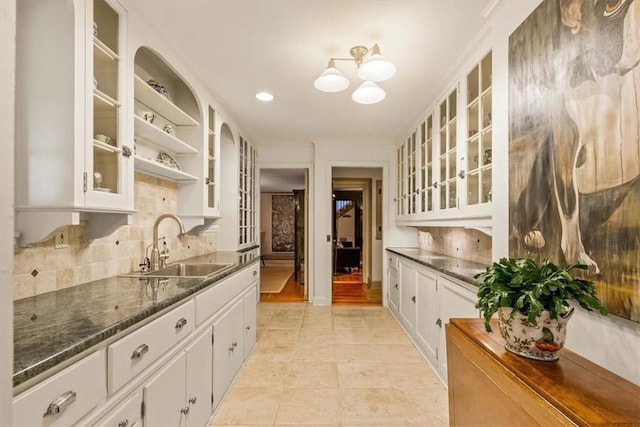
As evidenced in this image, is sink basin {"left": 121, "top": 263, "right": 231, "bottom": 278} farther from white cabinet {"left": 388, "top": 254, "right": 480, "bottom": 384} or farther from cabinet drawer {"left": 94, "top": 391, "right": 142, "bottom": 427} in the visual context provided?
white cabinet {"left": 388, "top": 254, "right": 480, "bottom": 384}

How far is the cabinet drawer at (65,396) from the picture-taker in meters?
0.73

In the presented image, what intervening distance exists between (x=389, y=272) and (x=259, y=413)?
9.31ft

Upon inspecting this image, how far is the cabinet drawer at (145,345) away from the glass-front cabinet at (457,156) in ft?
5.97

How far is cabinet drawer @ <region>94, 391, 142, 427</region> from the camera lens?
3.32 ft

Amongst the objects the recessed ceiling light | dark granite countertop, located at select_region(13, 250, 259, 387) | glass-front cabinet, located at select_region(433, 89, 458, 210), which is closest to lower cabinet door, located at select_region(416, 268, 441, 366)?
glass-front cabinet, located at select_region(433, 89, 458, 210)

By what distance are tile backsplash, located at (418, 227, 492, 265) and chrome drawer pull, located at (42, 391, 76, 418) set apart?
2.64 m

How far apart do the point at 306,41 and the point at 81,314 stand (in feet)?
6.30

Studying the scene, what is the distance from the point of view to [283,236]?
32.3 ft

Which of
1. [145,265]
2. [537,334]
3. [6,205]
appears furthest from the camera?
[145,265]

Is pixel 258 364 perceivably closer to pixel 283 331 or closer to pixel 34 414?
pixel 283 331

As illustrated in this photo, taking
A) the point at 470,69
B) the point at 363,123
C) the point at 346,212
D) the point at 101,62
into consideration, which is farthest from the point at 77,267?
the point at 346,212

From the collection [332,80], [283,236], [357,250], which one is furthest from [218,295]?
[283,236]

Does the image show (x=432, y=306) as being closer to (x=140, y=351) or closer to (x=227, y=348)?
(x=227, y=348)

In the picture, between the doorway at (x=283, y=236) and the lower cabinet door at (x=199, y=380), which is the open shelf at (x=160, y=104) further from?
the doorway at (x=283, y=236)
